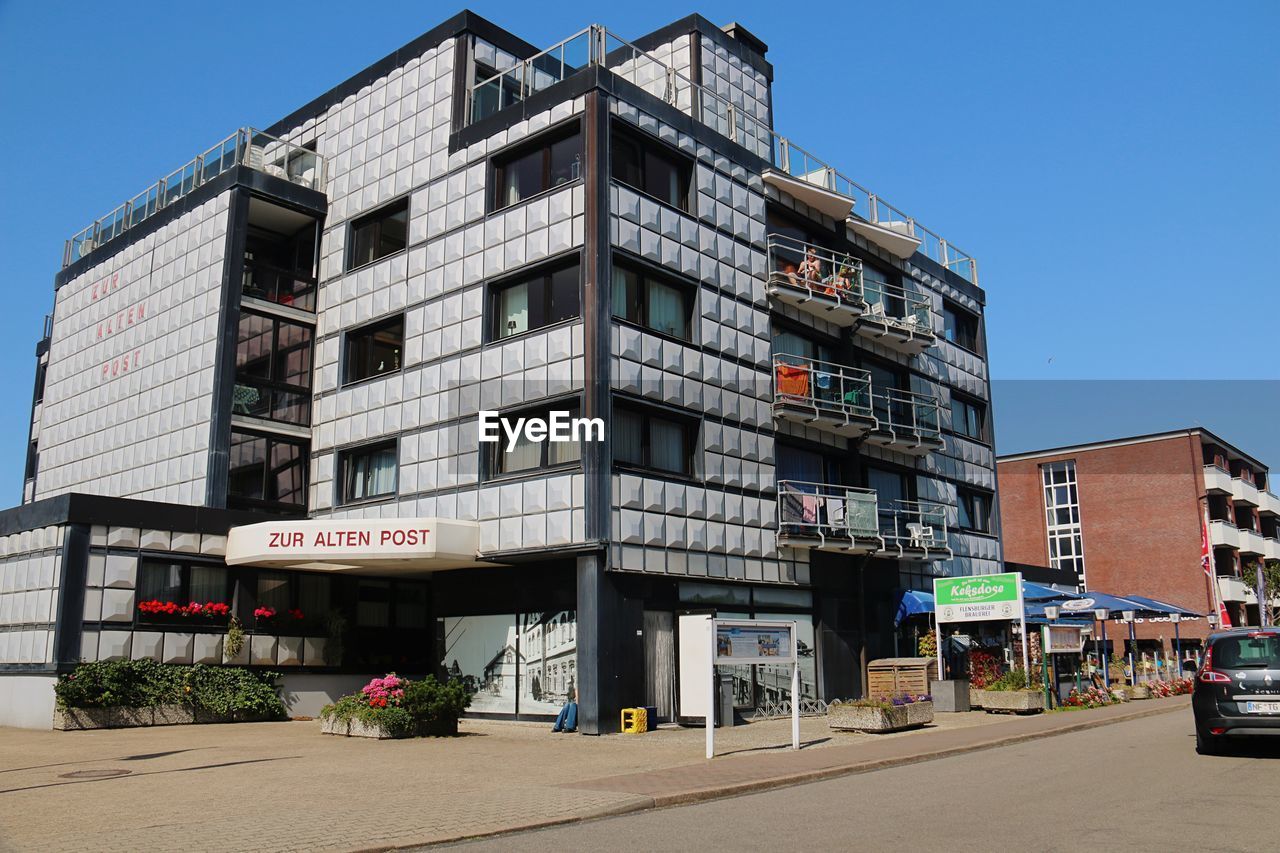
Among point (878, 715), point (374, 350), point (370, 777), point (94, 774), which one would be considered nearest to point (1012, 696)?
point (878, 715)

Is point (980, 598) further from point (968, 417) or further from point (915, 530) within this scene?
point (968, 417)

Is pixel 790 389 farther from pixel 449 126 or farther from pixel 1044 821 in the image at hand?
pixel 1044 821

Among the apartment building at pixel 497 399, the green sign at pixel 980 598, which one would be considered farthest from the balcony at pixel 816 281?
the green sign at pixel 980 598

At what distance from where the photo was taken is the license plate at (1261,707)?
44.5ft

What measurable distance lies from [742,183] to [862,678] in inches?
547

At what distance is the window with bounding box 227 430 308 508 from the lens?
1127 inches

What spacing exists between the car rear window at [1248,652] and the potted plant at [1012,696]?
10253 mm

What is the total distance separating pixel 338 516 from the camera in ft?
92.6

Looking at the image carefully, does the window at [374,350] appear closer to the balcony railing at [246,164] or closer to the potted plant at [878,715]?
the balcony railing at [246,164]

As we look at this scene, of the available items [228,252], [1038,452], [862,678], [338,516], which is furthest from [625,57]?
[1038,452]

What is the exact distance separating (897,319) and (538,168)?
13497 mm

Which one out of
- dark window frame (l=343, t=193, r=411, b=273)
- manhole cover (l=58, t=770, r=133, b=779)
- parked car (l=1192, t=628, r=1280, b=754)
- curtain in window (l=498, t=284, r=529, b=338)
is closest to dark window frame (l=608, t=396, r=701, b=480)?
curtain in window (l=498, t=284, r=529, b=338)

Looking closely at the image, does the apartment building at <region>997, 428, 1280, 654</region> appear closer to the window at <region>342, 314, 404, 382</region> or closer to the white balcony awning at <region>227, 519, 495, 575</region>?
the window at <region>342, 314, 404, 382</region>

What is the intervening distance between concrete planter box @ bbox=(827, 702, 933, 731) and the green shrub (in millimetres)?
13337
